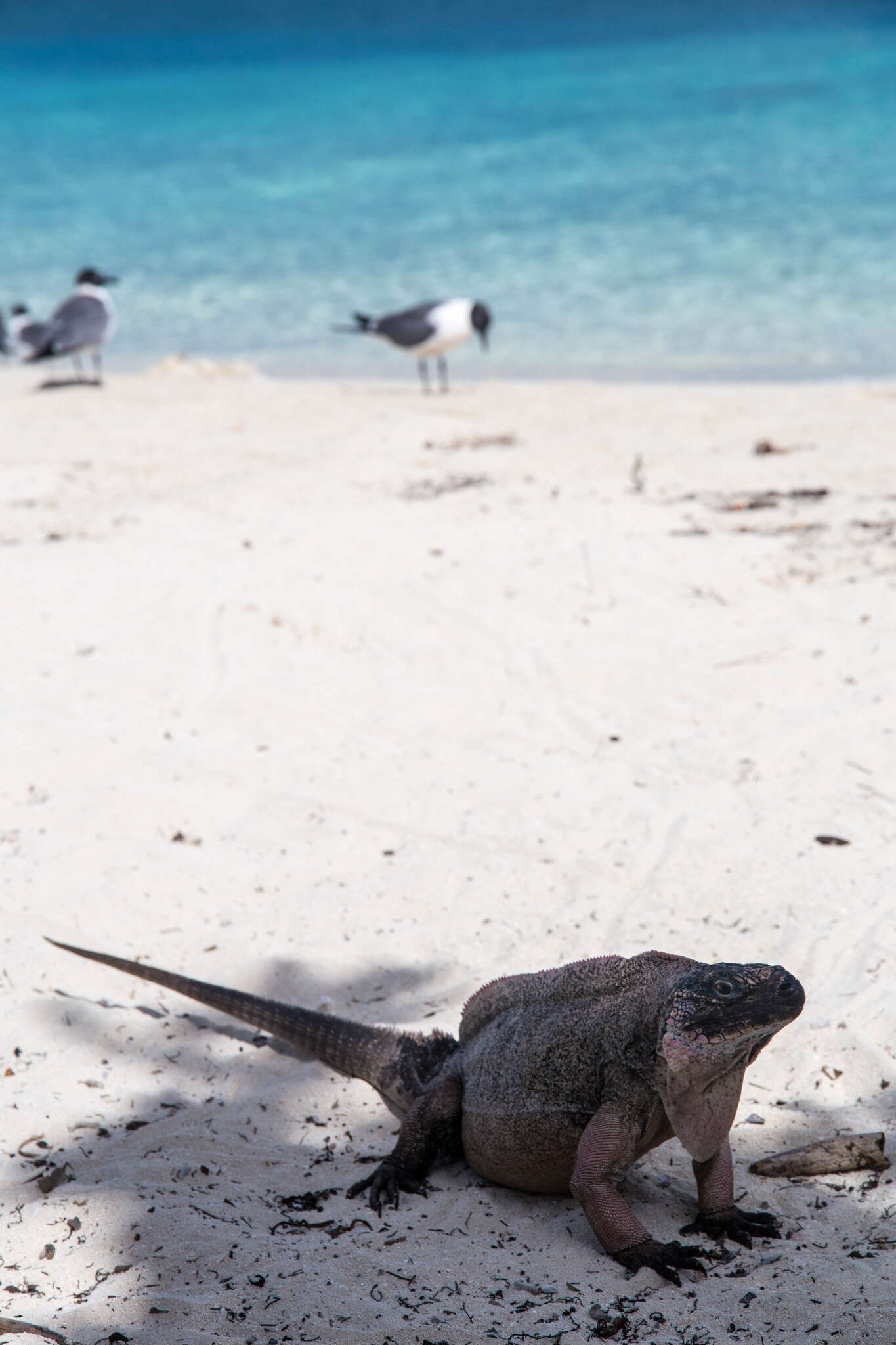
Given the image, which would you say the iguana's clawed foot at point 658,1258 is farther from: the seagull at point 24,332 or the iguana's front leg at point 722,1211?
the seagull at point 24,332

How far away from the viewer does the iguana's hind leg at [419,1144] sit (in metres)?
2.93

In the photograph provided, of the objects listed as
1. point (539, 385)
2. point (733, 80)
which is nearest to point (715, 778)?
point (539, 385)

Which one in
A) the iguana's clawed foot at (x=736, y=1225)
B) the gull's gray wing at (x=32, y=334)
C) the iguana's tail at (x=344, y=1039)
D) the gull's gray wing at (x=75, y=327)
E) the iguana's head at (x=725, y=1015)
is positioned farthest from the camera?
the gull's gray wing at (x=32, y=334)

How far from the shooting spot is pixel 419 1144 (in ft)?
9.96

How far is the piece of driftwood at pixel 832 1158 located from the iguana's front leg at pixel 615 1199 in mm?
387

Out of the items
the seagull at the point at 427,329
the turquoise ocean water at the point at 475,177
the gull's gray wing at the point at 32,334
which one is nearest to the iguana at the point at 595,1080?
the seagull at the point at 427,329

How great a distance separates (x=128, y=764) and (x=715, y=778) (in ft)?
8.22

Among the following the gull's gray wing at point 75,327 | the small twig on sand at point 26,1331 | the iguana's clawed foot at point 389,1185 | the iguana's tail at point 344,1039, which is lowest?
the iguana's clawed foot at point 389,1185

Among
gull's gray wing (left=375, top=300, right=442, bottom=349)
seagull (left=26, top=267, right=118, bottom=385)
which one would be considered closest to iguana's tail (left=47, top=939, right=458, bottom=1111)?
gull's gray wing (left=375, top=300, right=442, bottom=349)

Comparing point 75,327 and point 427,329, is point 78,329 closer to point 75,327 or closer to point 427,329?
point 75,327

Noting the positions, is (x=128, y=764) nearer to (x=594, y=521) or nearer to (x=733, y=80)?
(x=594, y=521)

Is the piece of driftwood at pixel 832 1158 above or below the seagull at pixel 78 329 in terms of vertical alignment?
below

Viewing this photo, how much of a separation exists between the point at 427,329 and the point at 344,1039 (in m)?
10.4

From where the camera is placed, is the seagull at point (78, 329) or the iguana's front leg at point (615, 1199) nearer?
the iguana's front leg at point (615, 1199)
